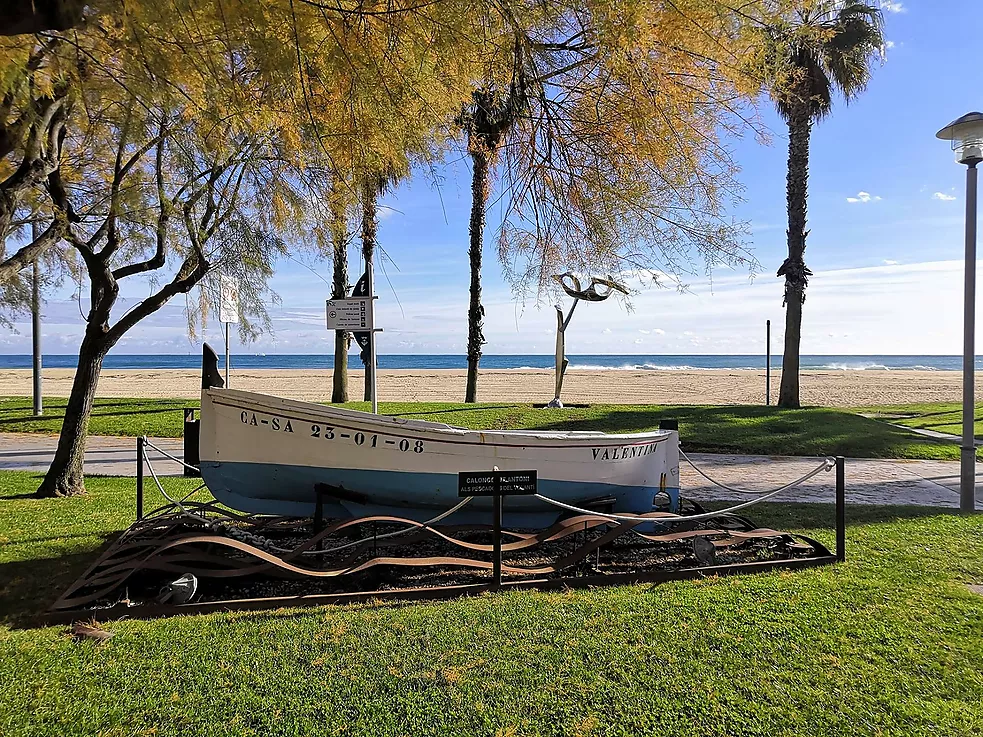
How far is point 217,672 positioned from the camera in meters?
3.17

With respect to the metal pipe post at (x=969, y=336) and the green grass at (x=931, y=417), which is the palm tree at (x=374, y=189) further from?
the green grass at (x=931, y=417)

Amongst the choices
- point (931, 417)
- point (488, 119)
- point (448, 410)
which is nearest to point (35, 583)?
point (488, 119)

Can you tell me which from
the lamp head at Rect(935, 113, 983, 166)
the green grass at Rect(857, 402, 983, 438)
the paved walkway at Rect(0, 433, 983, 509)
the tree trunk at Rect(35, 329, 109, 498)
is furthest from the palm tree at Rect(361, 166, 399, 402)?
the green grass at Rect(857, 402, 983, 438)

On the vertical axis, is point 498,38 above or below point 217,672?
above

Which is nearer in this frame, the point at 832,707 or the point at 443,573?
the point at 832,707

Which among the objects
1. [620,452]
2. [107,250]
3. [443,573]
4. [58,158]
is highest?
[58,158]

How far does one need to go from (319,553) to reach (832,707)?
130 inches

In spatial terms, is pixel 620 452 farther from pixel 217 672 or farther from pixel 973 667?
pixel 217 672

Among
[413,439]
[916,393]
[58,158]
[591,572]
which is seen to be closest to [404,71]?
[413,439]

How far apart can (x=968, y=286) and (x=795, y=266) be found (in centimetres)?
1022

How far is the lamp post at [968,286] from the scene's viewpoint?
7.06 metres

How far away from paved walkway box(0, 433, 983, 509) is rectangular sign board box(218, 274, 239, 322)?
289 cm

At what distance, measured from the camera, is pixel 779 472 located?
9.77 m

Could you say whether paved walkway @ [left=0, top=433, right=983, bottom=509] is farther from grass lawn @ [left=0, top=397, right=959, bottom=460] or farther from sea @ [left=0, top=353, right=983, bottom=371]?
sea @ [left=0, top=353, right=983, bottom=371]
